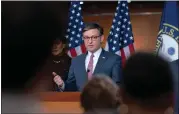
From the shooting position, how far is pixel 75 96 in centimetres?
327

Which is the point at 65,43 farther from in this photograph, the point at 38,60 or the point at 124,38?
the point at 38,60

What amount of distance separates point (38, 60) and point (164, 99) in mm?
472

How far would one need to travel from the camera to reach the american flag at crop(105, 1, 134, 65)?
4.12m

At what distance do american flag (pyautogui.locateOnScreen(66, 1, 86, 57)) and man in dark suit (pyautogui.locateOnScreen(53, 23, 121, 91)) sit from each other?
45 cm

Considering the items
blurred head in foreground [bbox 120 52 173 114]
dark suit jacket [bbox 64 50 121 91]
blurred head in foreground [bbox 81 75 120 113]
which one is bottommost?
dark suit jacket [bbox 64 50 121 91]

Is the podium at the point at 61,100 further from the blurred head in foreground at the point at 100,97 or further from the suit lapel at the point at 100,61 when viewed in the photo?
the blurred head in foreground at the point at 100,97

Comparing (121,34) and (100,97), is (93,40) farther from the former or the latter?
(100,97)

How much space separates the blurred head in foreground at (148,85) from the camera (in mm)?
1078

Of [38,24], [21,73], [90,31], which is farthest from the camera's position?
[90,31]

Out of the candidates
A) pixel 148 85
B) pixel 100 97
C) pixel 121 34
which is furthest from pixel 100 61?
pixel 148 85

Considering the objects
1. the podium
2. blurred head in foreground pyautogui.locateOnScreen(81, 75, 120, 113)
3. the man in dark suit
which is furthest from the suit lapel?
blurred head in foreground pyautogui.locateOnScreen(81, 75, 120, 113)

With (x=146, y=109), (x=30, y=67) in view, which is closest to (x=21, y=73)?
(x=30, y=67)

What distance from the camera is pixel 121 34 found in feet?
13.7

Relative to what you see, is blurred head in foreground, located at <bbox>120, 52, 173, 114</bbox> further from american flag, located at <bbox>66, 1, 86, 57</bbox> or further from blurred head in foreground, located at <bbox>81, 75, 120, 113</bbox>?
american flag, located at <bbox>66, 1, 86, 57</bbox>
